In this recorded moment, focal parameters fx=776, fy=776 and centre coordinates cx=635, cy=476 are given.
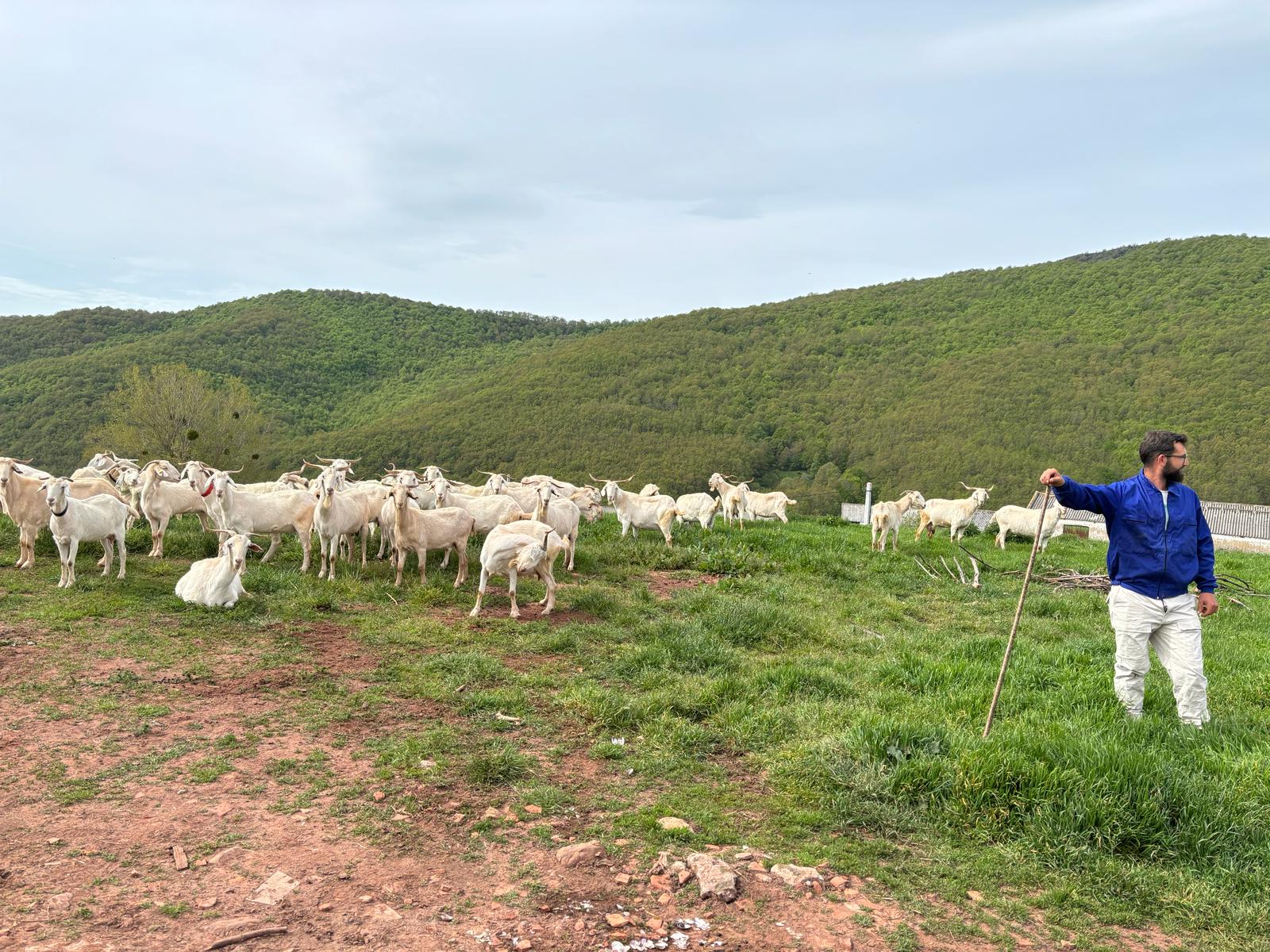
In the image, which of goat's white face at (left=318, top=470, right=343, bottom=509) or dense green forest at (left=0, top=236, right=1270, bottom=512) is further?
dense green forest at (left=0, top=236, right=1270, bottom=512)

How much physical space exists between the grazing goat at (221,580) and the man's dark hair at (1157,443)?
9.14 metres

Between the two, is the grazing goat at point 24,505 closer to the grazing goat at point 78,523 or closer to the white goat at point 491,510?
the grazing goat at point 78,523

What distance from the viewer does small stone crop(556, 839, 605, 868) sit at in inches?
166

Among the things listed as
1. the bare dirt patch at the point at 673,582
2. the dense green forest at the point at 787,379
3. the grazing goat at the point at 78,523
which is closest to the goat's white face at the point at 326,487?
the grazing goat at the point at 78,523

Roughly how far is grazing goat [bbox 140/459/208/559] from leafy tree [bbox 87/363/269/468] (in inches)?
1023

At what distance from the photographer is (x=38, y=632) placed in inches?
312

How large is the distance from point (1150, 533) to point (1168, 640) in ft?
2.74

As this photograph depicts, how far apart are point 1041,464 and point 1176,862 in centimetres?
4633

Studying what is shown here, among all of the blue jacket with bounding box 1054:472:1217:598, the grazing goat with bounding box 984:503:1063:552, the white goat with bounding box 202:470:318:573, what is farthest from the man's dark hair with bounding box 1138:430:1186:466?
the grazing goat with bounding box 984:503:1063:552

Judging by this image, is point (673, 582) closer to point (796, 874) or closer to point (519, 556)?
point (519, 556)

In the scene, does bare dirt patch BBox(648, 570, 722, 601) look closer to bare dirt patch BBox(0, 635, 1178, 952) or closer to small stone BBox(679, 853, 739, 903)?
bare dirt patch BBox(0, 635, 1178, 952)

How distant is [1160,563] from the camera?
5699 millimetres

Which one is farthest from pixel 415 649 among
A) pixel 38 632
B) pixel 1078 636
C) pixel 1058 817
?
pixel 1078 636

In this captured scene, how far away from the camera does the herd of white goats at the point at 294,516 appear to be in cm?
963
